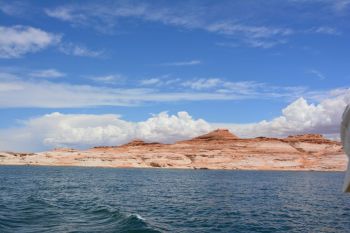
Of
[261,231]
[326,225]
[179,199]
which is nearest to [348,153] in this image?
[261,231]

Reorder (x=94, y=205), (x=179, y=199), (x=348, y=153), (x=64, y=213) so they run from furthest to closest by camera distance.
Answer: (x=179, y=199) < (x=94, y=205) < (x=64, y=213) < (x=348, y=153)

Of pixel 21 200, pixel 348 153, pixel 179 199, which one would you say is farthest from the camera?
pixel 179 199

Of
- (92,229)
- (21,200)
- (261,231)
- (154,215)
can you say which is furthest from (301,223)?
(21,200)

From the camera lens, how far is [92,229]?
1387 inches

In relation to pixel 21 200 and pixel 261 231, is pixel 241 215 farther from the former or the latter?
pixel 21 200

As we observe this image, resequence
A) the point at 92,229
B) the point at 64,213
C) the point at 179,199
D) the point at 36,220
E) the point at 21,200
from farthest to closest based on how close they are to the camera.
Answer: the point at 179,199 → the point at 21,200 → the point at 64,213 → the point at 36,220 → the point at 92,229

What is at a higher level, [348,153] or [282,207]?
[348,153]

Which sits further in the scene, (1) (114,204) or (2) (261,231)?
(1) (114,204)

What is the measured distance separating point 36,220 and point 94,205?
12.0 meters

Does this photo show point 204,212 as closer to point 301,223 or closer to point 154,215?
point 154,215

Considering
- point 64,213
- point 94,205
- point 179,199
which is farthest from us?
point 179,199

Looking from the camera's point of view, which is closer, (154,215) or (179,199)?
(154,215)

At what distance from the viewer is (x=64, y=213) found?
142ft

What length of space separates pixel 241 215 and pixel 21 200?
88.7 feet
